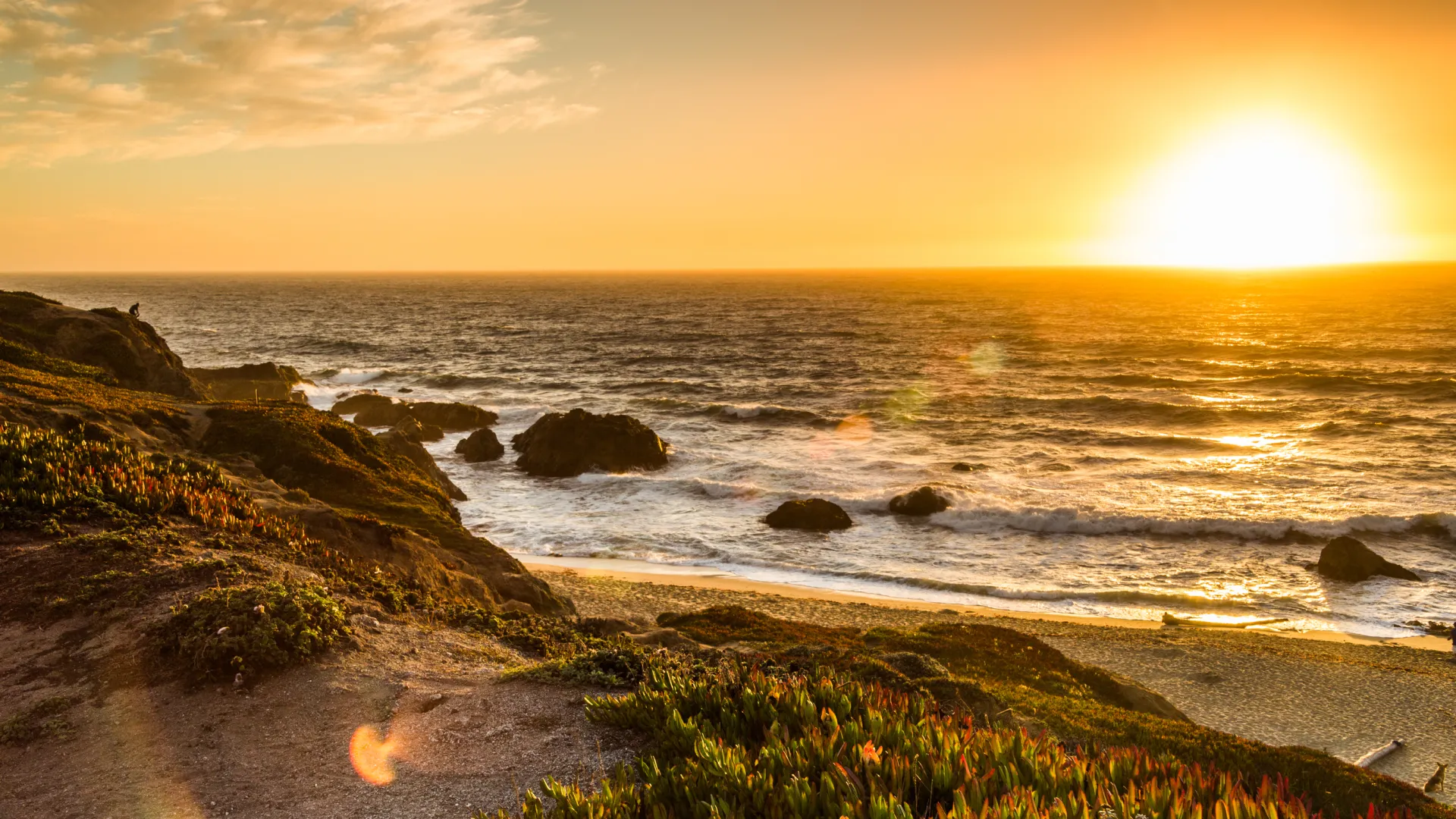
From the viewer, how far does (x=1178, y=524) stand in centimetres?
2567

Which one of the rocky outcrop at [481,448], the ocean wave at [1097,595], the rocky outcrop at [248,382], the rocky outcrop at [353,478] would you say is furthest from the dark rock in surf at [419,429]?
the ocean wave at [1097,595]

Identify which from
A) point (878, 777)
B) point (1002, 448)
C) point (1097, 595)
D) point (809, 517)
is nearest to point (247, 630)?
point (878, 777)

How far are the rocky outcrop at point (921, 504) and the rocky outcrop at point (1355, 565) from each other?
10156 mm

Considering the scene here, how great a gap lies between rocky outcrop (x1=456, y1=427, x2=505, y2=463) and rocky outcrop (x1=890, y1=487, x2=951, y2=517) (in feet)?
57.3

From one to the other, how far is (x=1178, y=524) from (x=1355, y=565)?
15.9 feet

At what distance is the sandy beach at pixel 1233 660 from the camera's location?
A: 1276cm

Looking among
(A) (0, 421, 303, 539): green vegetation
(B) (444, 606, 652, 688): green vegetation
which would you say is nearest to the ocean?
(B) (444, 606, 652, 688): green vegetation

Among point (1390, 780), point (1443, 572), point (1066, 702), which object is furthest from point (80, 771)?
point (1443, 572)

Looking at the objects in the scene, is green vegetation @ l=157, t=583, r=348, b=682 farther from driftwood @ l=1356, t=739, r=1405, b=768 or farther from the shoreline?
driftwood @ l=1356, t=739, r=1405, b=768

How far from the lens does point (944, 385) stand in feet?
187

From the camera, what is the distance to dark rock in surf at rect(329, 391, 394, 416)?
44000 millimetres

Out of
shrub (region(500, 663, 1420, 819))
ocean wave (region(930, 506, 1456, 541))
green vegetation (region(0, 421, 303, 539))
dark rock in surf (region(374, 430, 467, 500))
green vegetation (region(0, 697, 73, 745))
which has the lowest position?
ocean wave (region(930, 506, 1456, 541))

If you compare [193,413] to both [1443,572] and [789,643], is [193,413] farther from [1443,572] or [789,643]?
[1443,572]

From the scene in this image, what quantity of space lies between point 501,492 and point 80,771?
25.1 meters
